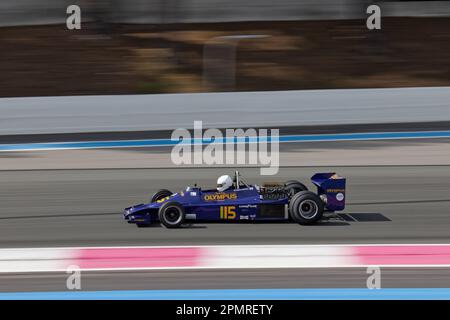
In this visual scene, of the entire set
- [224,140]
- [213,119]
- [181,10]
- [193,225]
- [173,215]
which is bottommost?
[193,225]

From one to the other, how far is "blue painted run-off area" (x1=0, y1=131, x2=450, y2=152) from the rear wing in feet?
18.7

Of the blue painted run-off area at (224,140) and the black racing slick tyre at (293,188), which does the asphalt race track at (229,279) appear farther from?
the blue painted run-off area at (224,140)

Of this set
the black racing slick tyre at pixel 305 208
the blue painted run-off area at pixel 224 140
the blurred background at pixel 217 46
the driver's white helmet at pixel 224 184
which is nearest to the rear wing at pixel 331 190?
the black racing slick tyre at pixel 305 208

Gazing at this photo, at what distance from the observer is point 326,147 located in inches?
539

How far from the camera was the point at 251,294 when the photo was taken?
6.24 metres

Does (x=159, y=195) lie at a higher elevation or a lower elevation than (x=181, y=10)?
lower

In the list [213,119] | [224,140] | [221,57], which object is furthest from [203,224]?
[221,57]

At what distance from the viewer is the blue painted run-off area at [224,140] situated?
13.9 metres

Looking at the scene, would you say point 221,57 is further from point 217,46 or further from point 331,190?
point 331,190

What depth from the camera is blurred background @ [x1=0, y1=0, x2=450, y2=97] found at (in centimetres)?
1989

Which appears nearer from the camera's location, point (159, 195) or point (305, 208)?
point (305, 208)

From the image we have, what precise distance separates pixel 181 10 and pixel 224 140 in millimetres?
8542

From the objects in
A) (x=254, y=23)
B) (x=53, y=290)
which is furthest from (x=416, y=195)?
(x=254, y=23)

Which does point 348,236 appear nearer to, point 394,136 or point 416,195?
point 416,195
